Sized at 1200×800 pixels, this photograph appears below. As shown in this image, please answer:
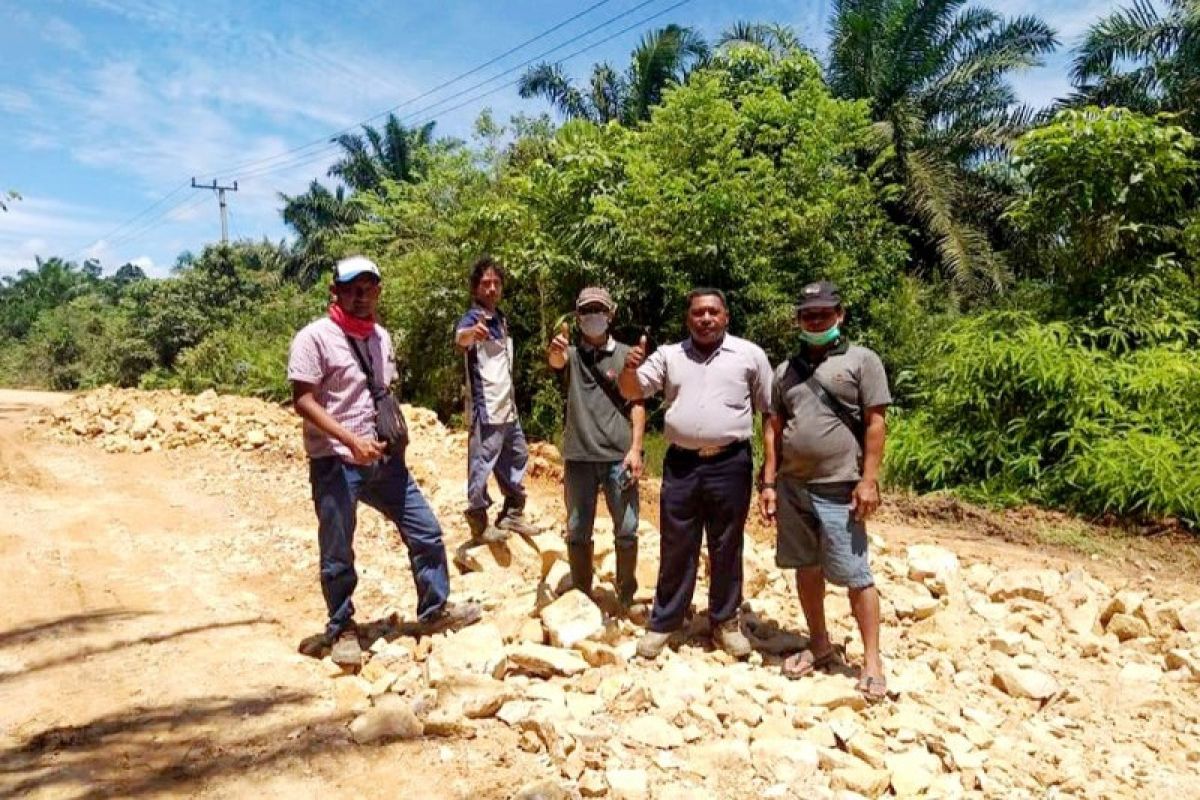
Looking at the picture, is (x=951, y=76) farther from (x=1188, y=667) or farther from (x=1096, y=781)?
(x=1096, y=781)

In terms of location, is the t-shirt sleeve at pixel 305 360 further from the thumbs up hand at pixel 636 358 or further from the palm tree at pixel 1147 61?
the palm tree at pixel 1147 61

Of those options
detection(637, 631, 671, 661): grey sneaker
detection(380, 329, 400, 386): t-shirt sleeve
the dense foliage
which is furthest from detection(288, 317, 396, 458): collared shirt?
the dense foliage

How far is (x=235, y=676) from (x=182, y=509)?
4053 millimetres

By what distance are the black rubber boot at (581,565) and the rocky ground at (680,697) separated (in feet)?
0.56

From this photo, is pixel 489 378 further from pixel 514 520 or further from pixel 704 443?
pixel 704 443

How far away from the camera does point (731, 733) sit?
9.64 ft

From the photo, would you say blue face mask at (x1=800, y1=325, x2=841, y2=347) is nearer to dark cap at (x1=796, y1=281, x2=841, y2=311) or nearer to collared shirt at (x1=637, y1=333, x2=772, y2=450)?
dark cap at (x1=796, y1=281, x2=841, y2=311)

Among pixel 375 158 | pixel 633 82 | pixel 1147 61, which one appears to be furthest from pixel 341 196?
pixel 1147 61

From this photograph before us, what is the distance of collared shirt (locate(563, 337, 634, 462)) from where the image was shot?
3.81 metres

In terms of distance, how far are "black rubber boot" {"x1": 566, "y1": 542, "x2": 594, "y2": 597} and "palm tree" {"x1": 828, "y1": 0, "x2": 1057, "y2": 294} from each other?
12.5 m

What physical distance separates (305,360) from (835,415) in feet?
6.90

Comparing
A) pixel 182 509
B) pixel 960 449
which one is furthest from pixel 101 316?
pixel 960 449

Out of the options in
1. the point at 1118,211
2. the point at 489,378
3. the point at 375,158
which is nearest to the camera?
the point at 489,378

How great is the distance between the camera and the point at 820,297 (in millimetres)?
3273
